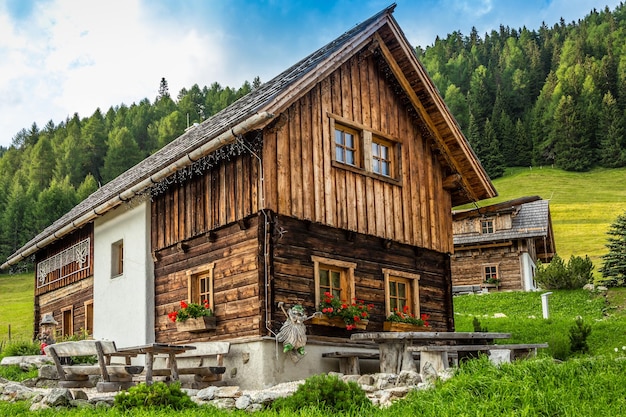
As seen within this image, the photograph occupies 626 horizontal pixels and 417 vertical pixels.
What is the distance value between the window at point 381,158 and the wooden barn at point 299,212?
5 centimetres

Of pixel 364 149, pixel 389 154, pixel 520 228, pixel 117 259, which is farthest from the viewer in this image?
pixel 520 228

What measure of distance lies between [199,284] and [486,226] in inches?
1169

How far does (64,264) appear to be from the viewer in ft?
76.4

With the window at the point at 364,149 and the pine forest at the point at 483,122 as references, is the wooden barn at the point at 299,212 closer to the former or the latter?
the window at the point at 364,149

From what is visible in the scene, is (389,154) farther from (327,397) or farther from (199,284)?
(327,397)

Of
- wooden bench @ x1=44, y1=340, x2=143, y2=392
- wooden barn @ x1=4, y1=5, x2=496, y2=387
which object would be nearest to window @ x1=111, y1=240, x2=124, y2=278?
wooden barn @ x1=4, y1=5, x2=496, y2=387

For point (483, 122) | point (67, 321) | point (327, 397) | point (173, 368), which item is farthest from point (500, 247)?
point (483, 122)

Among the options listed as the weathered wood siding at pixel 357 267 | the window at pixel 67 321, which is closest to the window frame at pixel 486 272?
the weathered wood siding at pixel 357 267

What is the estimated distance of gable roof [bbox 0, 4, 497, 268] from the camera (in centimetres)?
1373

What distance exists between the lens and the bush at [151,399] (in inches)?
408

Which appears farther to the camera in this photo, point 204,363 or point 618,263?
point 618,263

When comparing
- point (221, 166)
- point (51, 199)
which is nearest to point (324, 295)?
point (221, 166)

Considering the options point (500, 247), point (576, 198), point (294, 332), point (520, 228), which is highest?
point (576, 198)

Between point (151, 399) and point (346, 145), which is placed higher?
point (346, 145)
